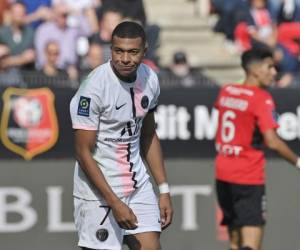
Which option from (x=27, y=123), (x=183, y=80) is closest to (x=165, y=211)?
(x=27, y=123)

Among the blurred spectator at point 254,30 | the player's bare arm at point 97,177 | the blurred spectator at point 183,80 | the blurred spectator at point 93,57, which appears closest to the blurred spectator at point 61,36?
the blurred spectator at point 93,57

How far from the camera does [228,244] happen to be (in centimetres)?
1101

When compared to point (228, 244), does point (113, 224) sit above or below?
above

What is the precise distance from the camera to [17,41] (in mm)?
13336

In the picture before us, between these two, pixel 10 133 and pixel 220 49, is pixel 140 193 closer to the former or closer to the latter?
pixel 10 133

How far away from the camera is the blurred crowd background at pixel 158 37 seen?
1189 cm

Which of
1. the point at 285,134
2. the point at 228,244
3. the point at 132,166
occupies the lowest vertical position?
the point at 228,244

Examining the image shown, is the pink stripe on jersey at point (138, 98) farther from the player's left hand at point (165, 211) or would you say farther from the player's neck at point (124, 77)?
the player's left hand at point (165, 211)

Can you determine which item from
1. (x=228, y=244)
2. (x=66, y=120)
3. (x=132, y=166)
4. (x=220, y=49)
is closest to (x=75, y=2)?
(x=220, y=49)

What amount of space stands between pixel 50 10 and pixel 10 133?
362 cm

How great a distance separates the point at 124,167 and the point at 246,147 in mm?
2690

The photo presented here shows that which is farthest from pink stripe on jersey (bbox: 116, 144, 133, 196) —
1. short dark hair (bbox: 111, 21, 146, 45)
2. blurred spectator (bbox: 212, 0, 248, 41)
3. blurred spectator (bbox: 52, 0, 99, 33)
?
blurred spectator (bbox: 212, 0, 248, 41)

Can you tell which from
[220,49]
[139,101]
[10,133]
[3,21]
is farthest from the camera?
[220,49]

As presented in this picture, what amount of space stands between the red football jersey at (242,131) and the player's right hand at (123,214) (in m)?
2.82
